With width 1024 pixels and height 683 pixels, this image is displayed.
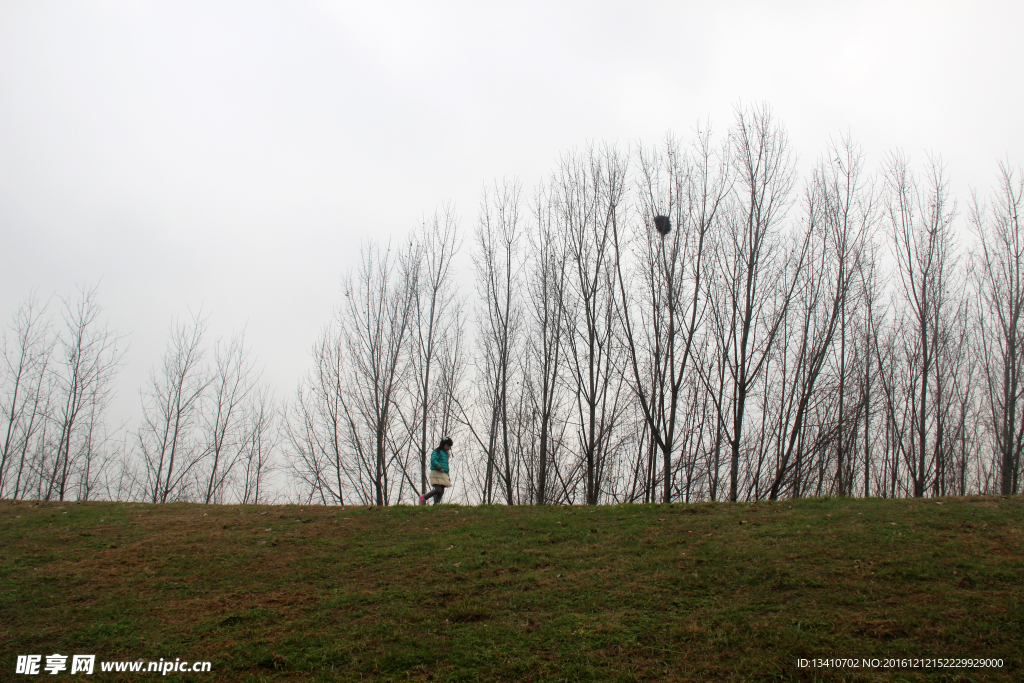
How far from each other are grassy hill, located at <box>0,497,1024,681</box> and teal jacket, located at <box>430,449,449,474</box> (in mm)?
1886

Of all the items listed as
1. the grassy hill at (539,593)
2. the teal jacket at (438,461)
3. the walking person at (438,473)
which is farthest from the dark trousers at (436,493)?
the grassy hill at (539,593)

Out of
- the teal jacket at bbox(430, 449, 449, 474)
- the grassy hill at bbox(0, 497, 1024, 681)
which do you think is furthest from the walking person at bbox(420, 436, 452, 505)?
the grassy hill at bbox(0, 497, 1024, 681)

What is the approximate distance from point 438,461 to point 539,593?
17.8 ft

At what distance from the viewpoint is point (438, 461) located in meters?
11.4

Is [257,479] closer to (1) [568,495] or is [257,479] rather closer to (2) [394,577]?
(1) [568,495]

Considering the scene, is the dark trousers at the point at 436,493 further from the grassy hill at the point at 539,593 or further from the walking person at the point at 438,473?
the grassy hill at the point at 539,593

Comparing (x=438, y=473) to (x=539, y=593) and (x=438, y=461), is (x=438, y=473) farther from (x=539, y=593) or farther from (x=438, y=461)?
(x=539, y=593)

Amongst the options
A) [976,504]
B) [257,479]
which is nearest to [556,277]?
[976,504]

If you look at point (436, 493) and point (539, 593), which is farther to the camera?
point (436, 493)

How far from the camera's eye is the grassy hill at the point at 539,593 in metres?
4.83

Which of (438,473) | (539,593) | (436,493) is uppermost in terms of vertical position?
(438,473)

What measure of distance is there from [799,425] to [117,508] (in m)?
13.5

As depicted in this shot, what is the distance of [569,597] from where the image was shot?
6.17 meters

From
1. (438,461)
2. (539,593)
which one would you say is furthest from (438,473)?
(539,593)
